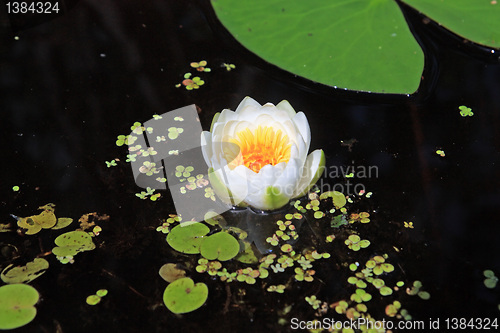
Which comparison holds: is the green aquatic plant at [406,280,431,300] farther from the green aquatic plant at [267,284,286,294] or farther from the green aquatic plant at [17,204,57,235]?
the green aquatic plant at [17,204,57,235]

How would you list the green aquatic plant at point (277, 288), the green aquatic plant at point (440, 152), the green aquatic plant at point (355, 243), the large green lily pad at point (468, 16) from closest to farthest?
the green aquatic plant at point (277, 288), the green aquatic plant at point (355, 243), the green aquatic plant at point (440, 152), the large green lily pad at point (468, 16)

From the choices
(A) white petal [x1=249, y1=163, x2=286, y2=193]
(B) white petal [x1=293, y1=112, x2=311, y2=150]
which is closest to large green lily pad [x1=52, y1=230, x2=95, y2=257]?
(A) white petal [x1=249, y1=163, x2=286, y2=193]

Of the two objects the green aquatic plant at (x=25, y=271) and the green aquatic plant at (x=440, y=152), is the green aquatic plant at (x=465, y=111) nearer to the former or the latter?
the green aquatic plant at (x=440, y=152)

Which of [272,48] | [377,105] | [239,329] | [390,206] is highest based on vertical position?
[272,48]

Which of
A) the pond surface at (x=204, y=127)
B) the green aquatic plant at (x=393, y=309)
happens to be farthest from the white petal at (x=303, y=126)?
the green aquatic plant at (x=393, y=309)

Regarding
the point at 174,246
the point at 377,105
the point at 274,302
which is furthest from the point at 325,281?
the point at 377,105

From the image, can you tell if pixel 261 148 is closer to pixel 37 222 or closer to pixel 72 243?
pixel 72 243

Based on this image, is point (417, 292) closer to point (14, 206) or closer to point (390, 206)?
point (390, 206)
